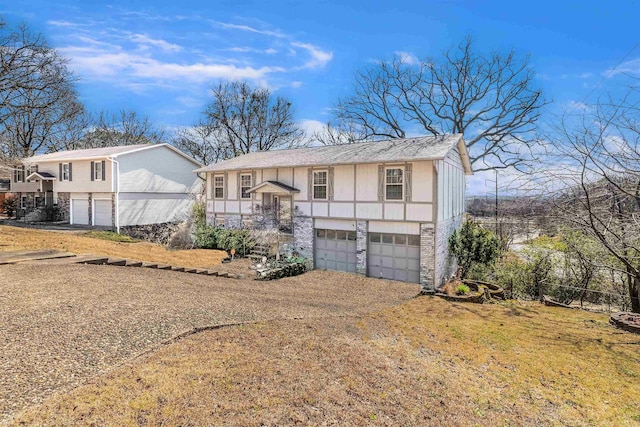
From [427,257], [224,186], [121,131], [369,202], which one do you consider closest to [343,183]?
[369,202]

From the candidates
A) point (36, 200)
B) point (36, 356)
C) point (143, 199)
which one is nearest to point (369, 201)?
point (36, 356)

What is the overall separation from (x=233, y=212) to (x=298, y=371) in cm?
1605

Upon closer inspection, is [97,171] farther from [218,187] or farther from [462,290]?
[462,290]

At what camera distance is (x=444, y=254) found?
15.5m

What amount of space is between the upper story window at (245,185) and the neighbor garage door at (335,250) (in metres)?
5.14

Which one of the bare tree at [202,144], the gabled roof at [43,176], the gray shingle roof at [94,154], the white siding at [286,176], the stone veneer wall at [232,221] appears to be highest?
the bare tree at [202,144]

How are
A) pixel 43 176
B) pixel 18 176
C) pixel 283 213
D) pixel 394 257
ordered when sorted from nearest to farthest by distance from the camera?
1. pixel 394 257
2. pixel 283 213
3. pixel 43 176
4. pixel 18 176

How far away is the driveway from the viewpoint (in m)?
4.71

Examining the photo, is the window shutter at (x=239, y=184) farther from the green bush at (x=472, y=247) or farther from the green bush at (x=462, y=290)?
the green bush at (x=462, y=290)

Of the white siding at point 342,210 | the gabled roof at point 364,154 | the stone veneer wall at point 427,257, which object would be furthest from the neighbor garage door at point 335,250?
the gabled roof at point 364,154

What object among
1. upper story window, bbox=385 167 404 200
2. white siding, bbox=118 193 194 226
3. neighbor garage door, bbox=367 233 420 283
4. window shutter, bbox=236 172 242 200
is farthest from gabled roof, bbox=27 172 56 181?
upper story window, bbox=385 167 404 200

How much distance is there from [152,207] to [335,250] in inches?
647

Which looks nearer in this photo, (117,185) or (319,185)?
(319,185)

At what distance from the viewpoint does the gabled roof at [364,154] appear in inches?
580
